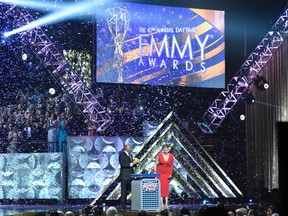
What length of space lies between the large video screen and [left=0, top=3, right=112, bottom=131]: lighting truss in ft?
2.64

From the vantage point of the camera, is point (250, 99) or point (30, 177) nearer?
point (30, 177)

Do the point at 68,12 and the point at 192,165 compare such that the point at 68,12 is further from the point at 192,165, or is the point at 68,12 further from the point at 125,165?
the point at 125,165

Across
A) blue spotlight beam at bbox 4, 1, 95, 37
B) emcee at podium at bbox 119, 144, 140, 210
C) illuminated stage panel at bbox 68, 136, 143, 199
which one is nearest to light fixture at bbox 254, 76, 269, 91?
illuminated stage panel at bbox 68, 136, 143, 199

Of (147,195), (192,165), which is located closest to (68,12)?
(192,165)

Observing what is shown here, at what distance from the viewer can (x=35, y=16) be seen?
1560cm

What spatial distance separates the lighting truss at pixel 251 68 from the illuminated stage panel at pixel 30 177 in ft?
15.3

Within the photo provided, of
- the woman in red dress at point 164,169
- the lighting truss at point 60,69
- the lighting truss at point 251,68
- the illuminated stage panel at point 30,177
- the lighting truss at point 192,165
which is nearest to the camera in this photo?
the woman in red dress at point 164,169

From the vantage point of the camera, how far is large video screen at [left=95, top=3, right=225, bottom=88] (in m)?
15.2

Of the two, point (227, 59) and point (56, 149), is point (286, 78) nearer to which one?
point (227, 59)

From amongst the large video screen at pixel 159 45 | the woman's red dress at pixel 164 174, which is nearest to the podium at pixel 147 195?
the woman's red dress at pixel 164 174

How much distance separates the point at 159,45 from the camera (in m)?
15.7

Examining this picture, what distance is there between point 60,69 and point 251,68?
5.14m

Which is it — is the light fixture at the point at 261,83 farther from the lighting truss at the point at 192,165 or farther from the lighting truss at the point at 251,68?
the lighting truss at the point at 192,165

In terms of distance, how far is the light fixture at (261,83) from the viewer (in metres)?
15.5
